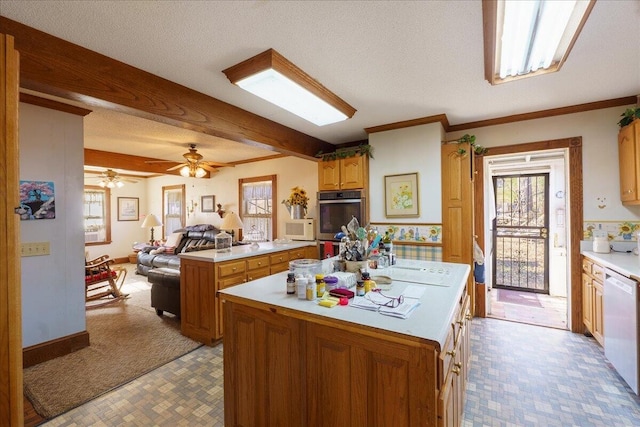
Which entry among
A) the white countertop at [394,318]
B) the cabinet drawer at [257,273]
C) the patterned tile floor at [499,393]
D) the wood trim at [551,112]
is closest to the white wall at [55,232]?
the patterned tile floor at [499,393]

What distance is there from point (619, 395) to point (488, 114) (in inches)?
107

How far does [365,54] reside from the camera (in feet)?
6.16

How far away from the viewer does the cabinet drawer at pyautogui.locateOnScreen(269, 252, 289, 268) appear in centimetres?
351

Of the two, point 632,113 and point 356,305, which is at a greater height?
point 632,113

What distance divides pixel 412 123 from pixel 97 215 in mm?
7966

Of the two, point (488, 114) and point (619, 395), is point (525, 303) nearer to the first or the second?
point (619, 395)

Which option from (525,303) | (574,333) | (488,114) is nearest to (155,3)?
(488,114)

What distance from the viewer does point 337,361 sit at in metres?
1.22

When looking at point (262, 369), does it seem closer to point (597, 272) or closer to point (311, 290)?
point (311, 290)

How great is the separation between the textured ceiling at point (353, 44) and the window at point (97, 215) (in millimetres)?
6634

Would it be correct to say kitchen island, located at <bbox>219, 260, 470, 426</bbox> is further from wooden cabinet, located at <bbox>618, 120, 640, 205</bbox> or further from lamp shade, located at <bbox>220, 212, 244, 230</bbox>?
lamp shade, located at <bbox>220, 212, 244, 230</bbox>

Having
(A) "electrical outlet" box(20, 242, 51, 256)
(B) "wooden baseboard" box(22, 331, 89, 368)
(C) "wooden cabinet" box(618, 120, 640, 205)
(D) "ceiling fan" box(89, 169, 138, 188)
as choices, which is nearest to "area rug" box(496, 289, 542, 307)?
(C) "wooden cabinet" box(618, 120, 640, 205)

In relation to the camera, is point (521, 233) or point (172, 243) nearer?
point (521, 233)

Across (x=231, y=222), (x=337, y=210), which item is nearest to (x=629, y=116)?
(x=337, y=210)
